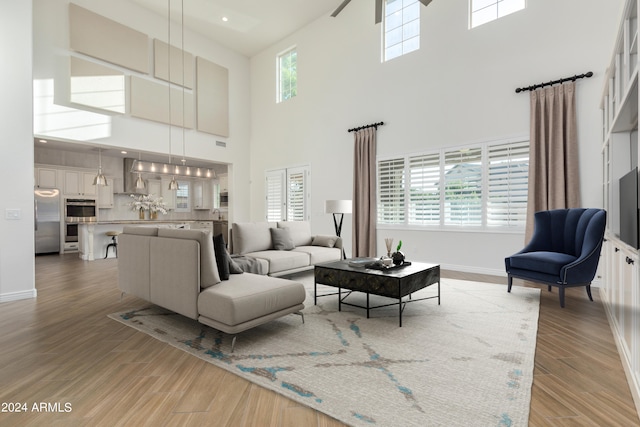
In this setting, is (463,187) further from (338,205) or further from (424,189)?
(338,205)

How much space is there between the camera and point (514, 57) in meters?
4.86

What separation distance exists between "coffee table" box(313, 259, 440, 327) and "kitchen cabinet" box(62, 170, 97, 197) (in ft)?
26.5

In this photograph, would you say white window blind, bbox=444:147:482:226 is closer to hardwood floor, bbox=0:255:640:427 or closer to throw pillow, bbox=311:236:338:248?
throw pillow, bbox=311:236:338:248

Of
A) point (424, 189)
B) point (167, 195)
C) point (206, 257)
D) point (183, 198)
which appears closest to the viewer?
point (206, 257)

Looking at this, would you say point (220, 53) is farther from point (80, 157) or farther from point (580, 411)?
point (580, 411)

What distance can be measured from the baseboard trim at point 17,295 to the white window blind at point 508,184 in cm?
621

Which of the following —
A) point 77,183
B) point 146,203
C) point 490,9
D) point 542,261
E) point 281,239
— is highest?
point 490,9

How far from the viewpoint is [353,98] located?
267 inches

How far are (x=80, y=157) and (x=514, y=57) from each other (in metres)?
10.0

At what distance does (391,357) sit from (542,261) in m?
2.31

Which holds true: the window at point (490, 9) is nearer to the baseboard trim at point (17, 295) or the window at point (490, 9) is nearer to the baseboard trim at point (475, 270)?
the baseboard trim at point (475, 270)

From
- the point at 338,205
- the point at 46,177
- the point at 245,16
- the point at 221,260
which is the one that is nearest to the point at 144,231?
the point at 221,260

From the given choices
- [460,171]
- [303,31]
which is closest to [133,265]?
[460,171]

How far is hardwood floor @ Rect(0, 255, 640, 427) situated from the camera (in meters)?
1.63
